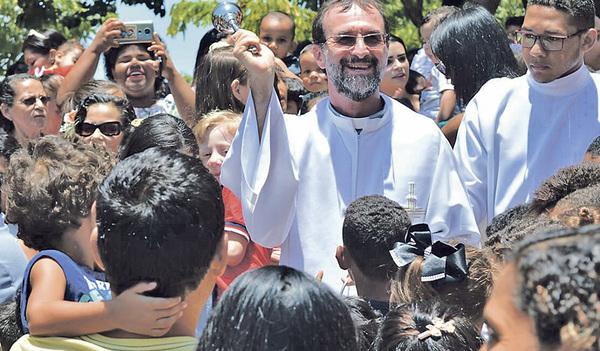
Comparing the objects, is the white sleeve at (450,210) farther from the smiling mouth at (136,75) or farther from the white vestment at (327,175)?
the smiling mouth at (136,75)

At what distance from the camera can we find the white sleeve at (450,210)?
13.6 feet

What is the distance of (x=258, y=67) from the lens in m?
3.94

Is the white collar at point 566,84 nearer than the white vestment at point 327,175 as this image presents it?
No

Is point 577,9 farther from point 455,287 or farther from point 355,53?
point 455,287

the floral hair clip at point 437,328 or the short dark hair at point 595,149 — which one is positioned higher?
the floral hair clip at point 437,328

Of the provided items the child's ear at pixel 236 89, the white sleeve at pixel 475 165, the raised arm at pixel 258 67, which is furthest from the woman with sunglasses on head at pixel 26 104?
the white sleeve at pixel 475 165

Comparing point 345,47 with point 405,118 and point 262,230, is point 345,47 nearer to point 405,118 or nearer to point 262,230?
point 405,118

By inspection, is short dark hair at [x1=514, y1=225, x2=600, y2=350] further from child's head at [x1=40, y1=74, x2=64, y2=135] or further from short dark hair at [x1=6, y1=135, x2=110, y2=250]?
child's head at [x1=40, y1=74, x2=64, y2=135]

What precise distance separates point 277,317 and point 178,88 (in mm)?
4425


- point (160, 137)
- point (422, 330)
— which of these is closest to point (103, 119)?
point (160, 137)

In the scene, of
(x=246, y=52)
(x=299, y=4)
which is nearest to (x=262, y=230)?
(x=246, y=52)

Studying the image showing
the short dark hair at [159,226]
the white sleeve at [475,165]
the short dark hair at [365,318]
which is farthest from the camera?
the white sleeve at [475,165]

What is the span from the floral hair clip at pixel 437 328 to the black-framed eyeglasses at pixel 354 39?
1.91m

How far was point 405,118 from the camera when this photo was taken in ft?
14.3
